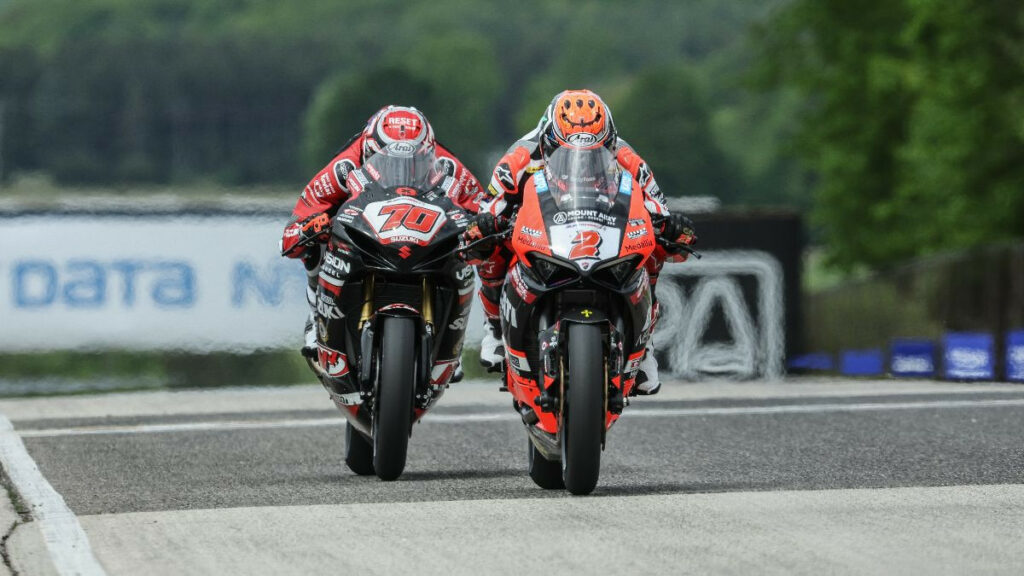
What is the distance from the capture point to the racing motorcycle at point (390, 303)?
862 centimetres

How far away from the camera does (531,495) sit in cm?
815

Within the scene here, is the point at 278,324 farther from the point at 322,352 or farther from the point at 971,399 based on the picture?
the point at 322,352

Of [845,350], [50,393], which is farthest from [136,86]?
[50,393]

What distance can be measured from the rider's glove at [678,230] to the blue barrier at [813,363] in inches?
363

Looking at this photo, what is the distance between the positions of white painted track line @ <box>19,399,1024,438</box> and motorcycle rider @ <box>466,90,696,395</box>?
378cm

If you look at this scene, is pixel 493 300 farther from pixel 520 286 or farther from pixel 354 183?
pixel 354 183

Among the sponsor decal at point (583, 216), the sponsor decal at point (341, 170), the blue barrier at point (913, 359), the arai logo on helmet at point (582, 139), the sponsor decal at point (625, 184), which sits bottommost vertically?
the blue barrier at point (913, 359)

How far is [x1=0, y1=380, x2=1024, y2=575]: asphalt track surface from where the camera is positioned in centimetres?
637

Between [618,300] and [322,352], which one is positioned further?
[322,352]

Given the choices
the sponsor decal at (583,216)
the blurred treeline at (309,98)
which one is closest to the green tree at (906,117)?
the sponsor decal at (583,216)

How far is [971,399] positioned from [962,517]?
624 centimetres

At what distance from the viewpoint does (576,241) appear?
7832 mm

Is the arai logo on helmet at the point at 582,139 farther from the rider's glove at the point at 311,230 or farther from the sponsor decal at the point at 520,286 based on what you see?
the rider's glove at the point at 311,230

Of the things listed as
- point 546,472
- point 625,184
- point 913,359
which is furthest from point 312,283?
point 913,359
